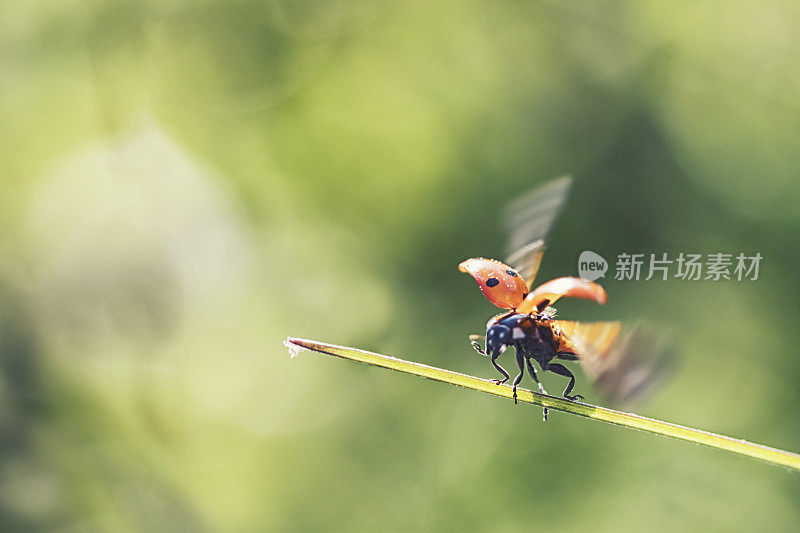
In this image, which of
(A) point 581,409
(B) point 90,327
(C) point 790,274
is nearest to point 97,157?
(B) point 90,327

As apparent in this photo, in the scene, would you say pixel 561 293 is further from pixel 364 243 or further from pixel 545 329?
pixel 364 243

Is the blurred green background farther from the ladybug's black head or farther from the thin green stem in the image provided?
the thin green stem

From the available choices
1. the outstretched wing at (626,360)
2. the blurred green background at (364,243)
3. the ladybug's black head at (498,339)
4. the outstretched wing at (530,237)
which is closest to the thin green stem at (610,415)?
the outstretched wing at (626,360)
